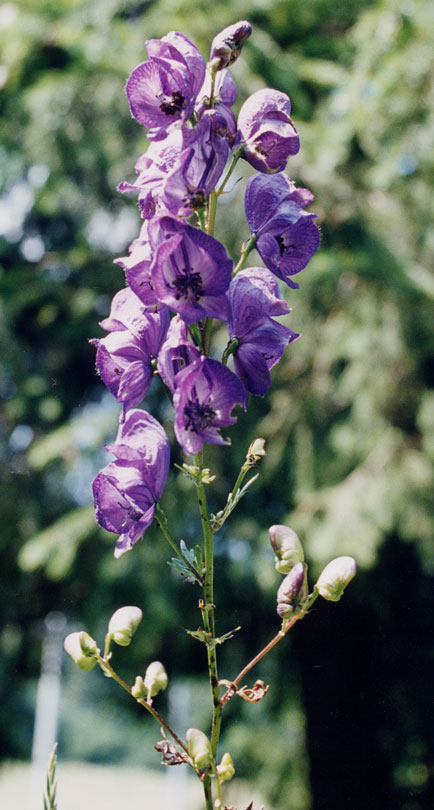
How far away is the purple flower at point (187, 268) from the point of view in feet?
2.04

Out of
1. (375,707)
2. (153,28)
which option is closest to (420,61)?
(153,28)

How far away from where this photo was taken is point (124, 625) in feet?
2.17

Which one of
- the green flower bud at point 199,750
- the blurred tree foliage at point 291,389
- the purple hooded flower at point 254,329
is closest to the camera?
the green flower bud at point 199,750

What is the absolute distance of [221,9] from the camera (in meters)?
3.21

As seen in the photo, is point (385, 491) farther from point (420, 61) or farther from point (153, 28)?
point (153, 28)

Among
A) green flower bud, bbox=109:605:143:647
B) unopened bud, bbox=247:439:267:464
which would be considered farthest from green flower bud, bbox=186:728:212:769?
unopened bud, bbox=247:439:267:464

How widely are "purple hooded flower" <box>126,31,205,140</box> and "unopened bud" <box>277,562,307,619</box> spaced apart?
1.44 feet

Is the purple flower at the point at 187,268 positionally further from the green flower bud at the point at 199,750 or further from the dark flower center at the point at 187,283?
the green flower bud at the point at 199,750

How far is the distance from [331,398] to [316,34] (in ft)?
6.66

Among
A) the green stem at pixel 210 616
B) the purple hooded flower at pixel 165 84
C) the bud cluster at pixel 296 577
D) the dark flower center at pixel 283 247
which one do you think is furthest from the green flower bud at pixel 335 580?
the purple hooded flower at pixel 165 84

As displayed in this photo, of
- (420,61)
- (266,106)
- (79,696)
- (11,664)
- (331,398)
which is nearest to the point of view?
(266,106)

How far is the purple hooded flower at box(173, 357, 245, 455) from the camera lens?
2.00 ft

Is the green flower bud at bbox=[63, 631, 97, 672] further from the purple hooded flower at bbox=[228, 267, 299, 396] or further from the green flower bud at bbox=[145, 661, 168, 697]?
the purple hooded flower at bbox=[228, 267, 299, 396]

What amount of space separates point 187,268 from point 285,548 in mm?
276
